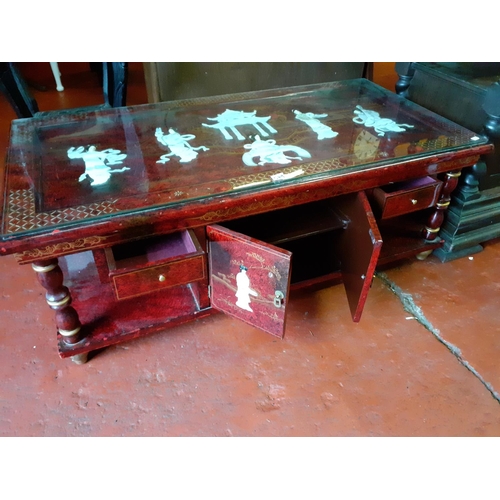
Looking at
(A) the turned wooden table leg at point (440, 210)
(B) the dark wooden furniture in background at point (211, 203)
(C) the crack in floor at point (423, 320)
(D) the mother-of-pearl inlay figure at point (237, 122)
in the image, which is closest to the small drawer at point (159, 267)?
(B) the dark wooden furniture in background at point (211, 203)

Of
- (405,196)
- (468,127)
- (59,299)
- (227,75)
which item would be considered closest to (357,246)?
(405,196)

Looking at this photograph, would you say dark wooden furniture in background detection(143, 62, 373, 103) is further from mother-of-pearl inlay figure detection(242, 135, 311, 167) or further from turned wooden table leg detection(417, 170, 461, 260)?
turned wooden table leg detection(417, 170, 461, 260)

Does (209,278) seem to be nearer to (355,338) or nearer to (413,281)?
(355,338)

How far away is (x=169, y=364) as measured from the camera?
125 centimetres

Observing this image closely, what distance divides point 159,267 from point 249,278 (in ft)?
0.78

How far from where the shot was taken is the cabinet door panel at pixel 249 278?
107cm

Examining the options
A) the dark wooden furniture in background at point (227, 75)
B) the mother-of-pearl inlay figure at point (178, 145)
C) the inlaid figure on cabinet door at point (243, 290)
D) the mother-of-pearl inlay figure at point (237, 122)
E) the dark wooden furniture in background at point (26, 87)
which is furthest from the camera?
the dark wooden furniture in background at point (227, 75)

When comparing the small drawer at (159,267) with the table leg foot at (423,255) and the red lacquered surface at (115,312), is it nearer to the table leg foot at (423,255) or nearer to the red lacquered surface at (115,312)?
the red lacquered surface at (115,312)

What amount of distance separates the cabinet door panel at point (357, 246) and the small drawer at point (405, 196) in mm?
98

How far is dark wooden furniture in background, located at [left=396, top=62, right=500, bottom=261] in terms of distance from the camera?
149cm

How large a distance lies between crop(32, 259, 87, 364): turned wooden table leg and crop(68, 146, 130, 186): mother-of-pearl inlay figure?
249 mm

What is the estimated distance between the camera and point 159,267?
108 cm

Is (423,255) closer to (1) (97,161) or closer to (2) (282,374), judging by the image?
(2) (282,374)

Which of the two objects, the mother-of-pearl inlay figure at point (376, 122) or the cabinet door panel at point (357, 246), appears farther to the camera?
the mother-of-pearl inlay figure at point (376, 122)
